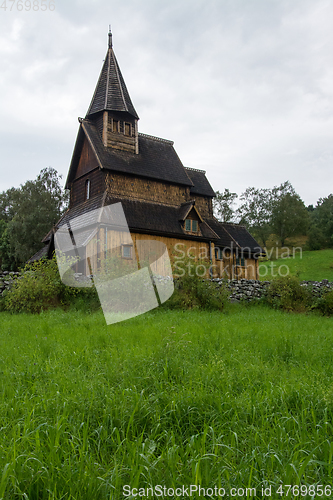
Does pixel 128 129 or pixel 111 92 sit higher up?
pixel 111 92

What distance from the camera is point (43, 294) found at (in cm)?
1554

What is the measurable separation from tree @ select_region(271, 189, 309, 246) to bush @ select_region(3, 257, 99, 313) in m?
50.9

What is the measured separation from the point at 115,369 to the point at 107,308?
9.32 m

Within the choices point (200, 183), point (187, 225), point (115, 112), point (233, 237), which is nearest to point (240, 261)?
point (233, 237)

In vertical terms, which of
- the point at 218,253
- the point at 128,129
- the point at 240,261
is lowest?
the point at 240,261

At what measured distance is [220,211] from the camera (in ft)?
196

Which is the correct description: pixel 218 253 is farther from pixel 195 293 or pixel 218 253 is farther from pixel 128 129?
pixel 195 293

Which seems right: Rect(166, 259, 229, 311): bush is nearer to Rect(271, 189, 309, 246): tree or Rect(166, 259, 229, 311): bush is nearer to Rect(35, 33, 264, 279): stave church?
Rect(35, 33, 264, 279): stave church

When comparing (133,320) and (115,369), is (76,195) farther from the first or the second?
(115,369)

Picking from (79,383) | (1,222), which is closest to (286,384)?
(79,383)

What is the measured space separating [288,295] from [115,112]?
661 inches

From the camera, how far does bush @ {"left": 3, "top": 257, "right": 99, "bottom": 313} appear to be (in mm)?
15438

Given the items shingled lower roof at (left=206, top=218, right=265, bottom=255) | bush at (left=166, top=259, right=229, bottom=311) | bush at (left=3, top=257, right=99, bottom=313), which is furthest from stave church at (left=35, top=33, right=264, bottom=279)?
bush at (left=166, top=259, right=229, bottom=311)

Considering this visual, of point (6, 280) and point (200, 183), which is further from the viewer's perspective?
point (200, 183)
